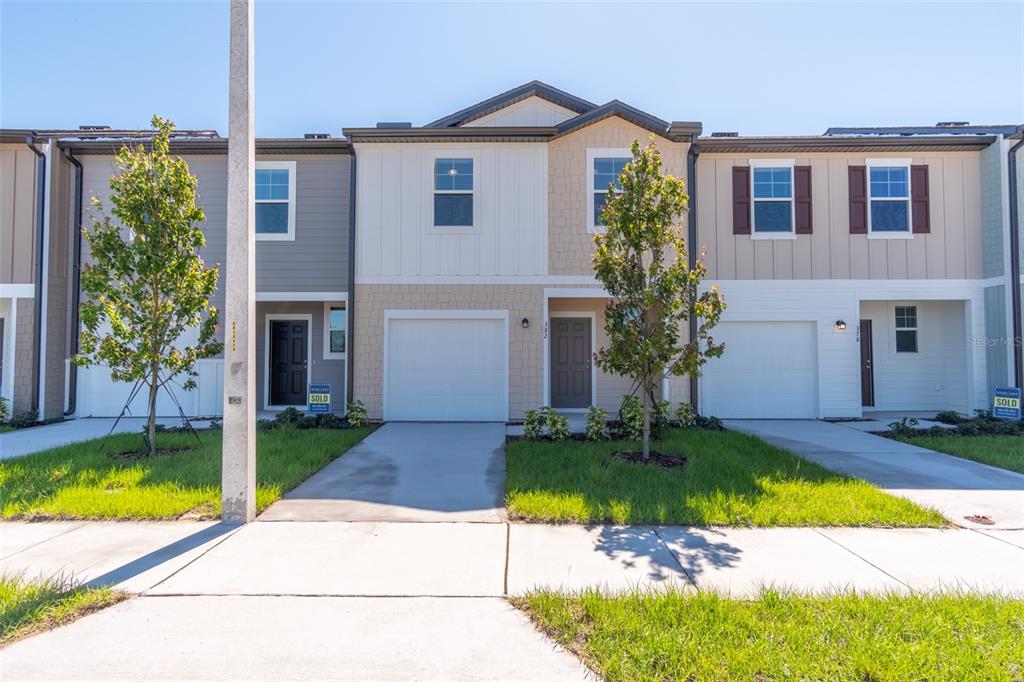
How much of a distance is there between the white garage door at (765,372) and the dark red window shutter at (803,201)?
2.06 meters

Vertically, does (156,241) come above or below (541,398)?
above

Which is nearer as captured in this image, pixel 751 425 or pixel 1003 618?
pixel 1003 618

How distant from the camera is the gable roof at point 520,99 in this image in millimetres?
12414

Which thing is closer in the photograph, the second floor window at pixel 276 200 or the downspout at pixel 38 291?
the downspout at pixel 38 291

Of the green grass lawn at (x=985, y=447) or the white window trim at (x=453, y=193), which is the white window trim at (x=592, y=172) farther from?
the green grass lawn at (x=985, y=447)

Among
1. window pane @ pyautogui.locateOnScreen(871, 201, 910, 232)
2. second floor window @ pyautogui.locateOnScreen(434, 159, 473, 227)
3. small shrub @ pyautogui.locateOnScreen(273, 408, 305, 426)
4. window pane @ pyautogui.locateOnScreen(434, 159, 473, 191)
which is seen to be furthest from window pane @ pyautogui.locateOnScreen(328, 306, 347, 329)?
window pane @ pyautogui.locateOnScreen(871, 201, 910, 232)

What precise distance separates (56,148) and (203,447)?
7.83m

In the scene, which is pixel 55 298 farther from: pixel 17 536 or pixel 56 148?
pixel 17 536

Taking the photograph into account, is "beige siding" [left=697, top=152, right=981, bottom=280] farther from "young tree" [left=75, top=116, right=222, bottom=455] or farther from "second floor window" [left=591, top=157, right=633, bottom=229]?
"young tree" [left=75, top=116, right=222, bottom=455]

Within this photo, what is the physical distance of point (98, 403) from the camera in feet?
35.6

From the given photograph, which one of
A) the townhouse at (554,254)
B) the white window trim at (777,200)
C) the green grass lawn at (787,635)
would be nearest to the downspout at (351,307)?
the townhouse at (554,254)

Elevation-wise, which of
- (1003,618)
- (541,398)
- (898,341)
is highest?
(898,341)

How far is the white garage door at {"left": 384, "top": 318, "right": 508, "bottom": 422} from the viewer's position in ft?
34.2

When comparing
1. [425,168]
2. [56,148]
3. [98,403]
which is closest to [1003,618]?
[425,168]
